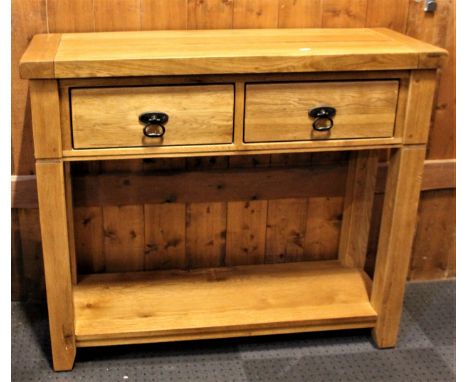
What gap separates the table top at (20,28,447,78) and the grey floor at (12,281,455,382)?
0.94 m

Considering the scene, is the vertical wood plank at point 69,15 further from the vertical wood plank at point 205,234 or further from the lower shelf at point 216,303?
the lower shelf at point 216,303

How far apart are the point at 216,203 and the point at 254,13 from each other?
66 cm

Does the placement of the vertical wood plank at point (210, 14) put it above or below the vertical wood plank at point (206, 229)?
above

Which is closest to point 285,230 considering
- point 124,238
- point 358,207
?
point 358,207

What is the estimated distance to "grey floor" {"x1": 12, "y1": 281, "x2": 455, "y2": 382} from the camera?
2154mm

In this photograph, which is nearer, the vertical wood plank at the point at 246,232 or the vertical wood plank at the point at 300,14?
the vertical wood plank at the point at 300,14

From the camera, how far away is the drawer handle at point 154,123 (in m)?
1.86

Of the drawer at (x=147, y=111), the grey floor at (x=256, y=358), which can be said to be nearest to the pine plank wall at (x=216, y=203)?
the grey floor at (x=256, y=358)

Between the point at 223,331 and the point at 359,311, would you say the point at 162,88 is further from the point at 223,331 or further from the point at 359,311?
the point at 359,311

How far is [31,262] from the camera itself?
8.02ft

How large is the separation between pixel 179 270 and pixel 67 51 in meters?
0.93

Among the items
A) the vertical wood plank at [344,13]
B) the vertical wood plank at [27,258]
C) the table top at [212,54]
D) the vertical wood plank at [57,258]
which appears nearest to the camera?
the table top at [212,54]

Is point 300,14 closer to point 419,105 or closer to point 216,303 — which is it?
point 419,105

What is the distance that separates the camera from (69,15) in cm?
215
